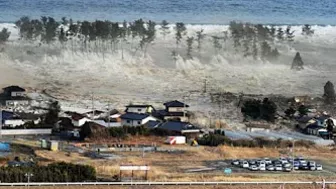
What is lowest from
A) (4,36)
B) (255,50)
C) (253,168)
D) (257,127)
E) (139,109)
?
(253,168)

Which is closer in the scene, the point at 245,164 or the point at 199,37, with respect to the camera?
the point at 245,164

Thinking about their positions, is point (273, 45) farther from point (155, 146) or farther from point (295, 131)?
point (155, 146)

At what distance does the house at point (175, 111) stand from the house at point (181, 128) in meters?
0.92

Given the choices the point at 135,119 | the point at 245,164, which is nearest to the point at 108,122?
the point at 135,119

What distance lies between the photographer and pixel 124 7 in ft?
98.1

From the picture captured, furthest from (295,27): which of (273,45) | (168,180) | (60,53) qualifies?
(168,180)

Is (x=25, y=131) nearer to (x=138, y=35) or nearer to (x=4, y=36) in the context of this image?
(x=4, y=36)

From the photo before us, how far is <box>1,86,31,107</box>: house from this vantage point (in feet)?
60.1

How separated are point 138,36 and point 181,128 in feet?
29.9

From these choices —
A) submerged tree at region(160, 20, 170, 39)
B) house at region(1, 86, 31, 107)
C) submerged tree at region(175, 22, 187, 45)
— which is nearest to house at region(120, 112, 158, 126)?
house at region(1, 86, 31, 107)

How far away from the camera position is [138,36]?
24.9m

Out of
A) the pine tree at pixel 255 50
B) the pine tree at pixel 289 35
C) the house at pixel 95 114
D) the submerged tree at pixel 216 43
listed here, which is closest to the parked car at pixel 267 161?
the house at pixel 95 114

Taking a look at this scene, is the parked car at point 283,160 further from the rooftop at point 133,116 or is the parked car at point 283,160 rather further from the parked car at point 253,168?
the rooftop at point 133,116

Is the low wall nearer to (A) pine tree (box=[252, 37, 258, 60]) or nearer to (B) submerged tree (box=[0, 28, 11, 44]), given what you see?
(B) submerged tree (box=[0, 28, 11, 44])
